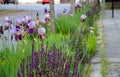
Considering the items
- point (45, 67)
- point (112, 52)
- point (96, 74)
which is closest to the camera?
point (45, 67)

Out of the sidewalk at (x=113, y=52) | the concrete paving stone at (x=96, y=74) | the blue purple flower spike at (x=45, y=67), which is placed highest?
the blue purple flower spike at (x=45, y=67)

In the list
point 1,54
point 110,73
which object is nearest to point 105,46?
point 110,73

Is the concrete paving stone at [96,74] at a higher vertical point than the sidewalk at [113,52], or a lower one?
higher

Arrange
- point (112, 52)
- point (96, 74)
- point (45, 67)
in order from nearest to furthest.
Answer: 1. point (45, 67)
2. point (96, 74)
3. point (112, 52)

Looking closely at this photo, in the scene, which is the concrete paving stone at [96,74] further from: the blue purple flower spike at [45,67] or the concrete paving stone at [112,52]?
the blue purple flower spike at [45,67]

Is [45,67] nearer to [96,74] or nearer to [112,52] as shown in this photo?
[96,74]

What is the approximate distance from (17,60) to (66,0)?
56794 mm

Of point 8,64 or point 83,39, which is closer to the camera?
point 8,64

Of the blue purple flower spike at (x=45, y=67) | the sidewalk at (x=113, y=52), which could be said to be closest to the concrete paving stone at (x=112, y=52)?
the sidewalk at (x=113, y=52)

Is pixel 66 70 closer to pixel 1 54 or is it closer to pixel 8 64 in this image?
pixel 8 64

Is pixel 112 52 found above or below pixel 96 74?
below

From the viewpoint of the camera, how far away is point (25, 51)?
21.4ft

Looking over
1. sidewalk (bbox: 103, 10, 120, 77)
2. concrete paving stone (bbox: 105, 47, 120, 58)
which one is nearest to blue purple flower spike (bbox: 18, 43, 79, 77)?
sidewalk (bbox: 103, 10, 120, 77)

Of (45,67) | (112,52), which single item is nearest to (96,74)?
(112,52)
